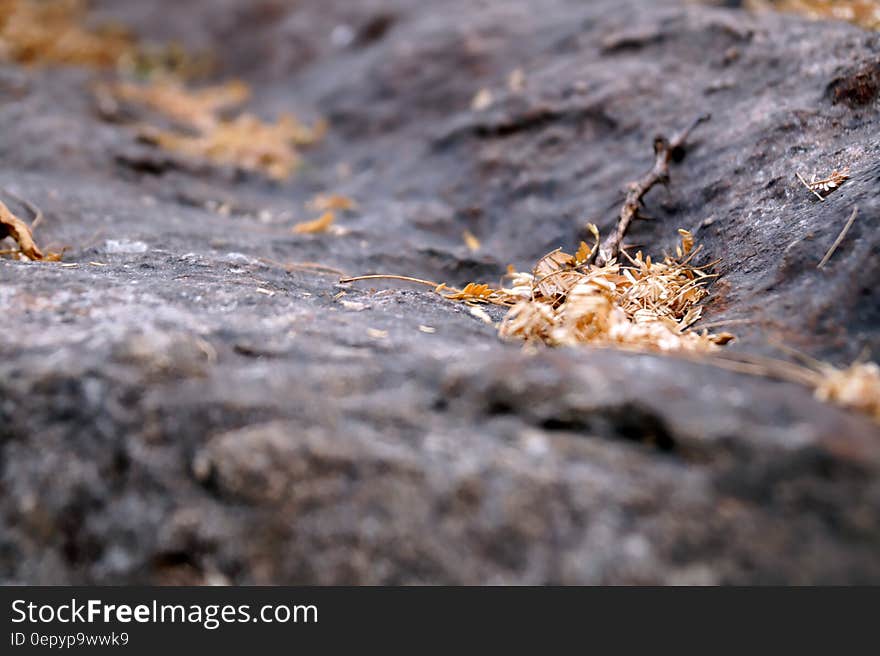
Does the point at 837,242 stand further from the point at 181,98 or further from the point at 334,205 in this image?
the point at 181,98

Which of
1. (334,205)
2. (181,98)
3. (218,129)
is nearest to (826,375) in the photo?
(334,205)

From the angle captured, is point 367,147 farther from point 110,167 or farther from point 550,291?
point 550,291

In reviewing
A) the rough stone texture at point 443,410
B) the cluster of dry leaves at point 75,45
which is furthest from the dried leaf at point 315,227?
the cluster of dry leaves at point 75,45

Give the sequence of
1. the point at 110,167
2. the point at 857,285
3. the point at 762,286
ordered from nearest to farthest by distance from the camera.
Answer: the point at 857,285
the point at 762,286
the point at 110,167

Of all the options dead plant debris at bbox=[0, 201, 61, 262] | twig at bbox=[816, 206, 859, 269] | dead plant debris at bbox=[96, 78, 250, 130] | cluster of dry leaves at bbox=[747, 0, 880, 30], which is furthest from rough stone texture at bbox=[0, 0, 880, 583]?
dead plant debris at bbox=[96, 78, 250, 130]

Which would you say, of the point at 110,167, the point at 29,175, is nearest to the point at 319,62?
the point at 110,167

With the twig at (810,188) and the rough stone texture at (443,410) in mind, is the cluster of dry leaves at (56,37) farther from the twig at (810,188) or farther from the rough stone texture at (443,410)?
the twig at (810,188)

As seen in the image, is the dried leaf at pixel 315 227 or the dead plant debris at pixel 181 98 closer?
the dried leaf at pixel 315 227

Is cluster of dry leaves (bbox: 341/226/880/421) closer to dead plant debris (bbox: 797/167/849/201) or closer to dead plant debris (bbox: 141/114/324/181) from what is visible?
dead plant debris (bbox: 797/167/849/201)
